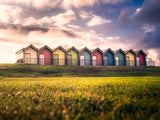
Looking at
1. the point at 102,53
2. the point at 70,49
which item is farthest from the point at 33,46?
the point at 102,53

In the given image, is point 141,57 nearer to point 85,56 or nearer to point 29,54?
point 85,56

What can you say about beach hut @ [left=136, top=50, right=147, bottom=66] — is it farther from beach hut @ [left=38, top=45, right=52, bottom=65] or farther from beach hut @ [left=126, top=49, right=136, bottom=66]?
beach hut @ [left=38, top=45, right=52, bottom=65]

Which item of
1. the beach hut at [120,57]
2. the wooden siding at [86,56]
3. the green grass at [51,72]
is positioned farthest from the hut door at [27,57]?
the beach hut at [120,57]

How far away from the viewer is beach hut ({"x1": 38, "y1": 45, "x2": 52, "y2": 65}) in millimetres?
37156

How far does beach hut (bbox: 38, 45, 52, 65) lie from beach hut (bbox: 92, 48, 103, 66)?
1134 cm

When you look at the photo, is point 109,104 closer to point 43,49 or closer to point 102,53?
point 43,49

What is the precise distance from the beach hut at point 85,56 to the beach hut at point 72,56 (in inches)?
43.5

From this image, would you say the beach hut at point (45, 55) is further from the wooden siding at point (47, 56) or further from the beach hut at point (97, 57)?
the beach hut at point (97, 57)

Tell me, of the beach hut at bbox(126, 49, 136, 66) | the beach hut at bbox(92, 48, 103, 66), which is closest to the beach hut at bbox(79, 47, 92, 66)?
the beach hut at bbox(92, 48, 103, 66)

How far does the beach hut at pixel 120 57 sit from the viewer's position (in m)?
44.8

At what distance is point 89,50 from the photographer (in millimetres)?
41344

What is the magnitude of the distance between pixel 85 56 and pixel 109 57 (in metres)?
7.02

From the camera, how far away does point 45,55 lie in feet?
124

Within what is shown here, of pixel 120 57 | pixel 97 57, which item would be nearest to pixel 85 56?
pixel 97 57
